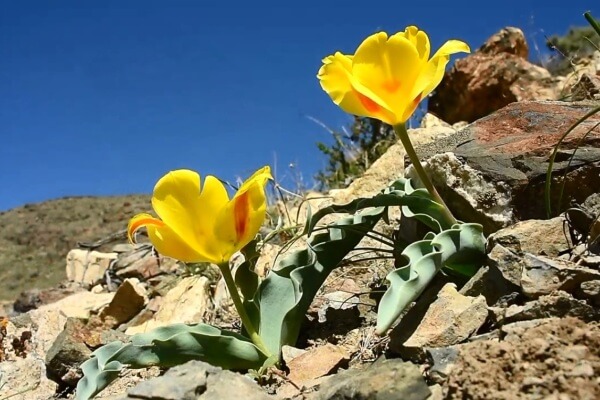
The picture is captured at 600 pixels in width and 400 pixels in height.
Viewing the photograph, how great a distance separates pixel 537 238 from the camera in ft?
6.59

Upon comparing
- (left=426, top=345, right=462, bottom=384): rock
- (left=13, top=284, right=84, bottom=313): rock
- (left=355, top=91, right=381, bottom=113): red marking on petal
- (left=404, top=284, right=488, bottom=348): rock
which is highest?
(left=13, top=284, right=84, bottom=313): rock

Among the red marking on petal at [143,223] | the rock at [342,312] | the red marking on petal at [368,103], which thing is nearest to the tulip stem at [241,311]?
the red marking on petal at [143,223]

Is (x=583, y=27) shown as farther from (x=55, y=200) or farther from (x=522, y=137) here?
(x=55, y=200)

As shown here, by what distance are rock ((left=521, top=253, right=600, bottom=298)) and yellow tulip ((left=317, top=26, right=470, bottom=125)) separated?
0.58 m

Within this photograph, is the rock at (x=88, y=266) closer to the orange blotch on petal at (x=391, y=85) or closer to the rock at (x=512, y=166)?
the rock at (x=512, y=166)

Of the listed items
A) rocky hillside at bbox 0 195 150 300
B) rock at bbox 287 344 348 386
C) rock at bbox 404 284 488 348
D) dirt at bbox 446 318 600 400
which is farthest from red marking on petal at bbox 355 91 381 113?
rocky hillside at bbox 0 195 150 300

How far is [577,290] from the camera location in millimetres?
1692

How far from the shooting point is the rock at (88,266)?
632cm

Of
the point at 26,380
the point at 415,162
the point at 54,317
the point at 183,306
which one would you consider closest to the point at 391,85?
the point at 415,162

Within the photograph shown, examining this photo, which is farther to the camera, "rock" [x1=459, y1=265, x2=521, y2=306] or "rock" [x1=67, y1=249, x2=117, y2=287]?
"rock" [x1=67, y1=249, x2=117, y2=287]

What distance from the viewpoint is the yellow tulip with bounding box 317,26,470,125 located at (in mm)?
2035

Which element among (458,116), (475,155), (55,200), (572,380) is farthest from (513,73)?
A: (55,200)

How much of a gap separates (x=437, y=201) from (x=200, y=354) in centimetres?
85

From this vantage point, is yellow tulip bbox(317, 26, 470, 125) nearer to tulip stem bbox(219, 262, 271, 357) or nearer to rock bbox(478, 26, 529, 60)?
tulip stem bbox(219, 262, 271, 357)
